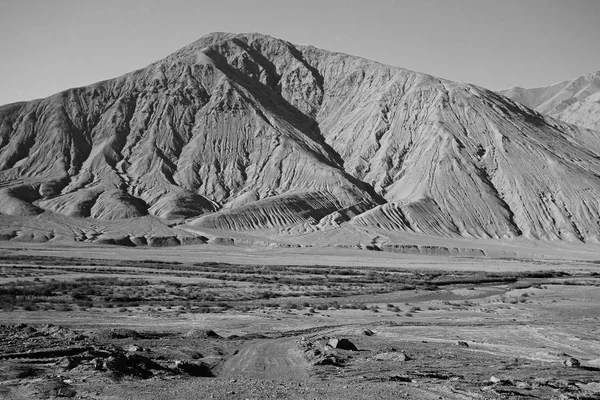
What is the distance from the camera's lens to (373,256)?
106 m

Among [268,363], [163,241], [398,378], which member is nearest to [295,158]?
[163,241]

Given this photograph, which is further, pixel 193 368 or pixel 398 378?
pixel 193 368

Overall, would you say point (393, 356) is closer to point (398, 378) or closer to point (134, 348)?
point (398, 378)

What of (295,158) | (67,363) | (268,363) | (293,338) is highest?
(295,158)

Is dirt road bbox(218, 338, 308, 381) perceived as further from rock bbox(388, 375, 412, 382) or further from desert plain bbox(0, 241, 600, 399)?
rock bbox(388, 375, 412, 382)

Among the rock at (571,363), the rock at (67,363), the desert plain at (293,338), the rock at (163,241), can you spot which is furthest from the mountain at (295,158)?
the rock at (67,363)

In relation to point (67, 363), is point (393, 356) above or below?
below

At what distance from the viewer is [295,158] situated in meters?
154

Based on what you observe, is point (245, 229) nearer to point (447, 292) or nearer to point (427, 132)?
point (427, 132)

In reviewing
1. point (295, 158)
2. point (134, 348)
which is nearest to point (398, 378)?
point (134, 348)

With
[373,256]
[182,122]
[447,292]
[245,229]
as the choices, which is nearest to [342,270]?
[447,292]

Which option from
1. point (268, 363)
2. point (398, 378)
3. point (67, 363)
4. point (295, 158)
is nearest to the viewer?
point (67, 363)

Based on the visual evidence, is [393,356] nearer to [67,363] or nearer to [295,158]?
[67,363]

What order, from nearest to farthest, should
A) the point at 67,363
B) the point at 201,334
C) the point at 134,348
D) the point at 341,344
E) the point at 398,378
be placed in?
the point at 67,363 → the point at 398,378 → the point at 134,348 → the point at 341,344 → the point at 201,334
